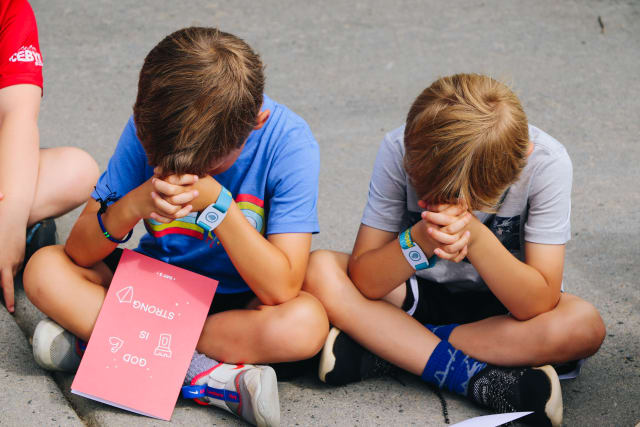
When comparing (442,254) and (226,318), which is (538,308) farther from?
(226,318)

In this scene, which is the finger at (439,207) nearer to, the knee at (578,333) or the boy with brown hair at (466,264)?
the boy with brown hair at (466,264)

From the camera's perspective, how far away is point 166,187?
4.99 ft

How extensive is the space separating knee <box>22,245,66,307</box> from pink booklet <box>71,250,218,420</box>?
0.49 feet

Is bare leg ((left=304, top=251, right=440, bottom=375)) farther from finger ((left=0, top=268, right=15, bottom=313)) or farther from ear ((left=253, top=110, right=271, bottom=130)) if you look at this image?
finger ((left=0, top=268, right=15, bottom=313))

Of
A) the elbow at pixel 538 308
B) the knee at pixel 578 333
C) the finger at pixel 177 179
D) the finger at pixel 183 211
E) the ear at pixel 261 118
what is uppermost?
the ear at pixel 261 118

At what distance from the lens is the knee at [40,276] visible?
1.74m

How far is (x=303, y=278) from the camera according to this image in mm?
1779

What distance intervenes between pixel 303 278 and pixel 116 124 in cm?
162

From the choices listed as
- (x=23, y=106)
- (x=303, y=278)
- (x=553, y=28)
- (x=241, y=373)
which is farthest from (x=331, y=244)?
(x=553, y=28)

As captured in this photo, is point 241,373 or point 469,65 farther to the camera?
point 469,65

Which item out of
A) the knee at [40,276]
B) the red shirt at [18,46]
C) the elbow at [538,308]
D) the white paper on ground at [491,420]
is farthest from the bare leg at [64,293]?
the elbow at [538,308]

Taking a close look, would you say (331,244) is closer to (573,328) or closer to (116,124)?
(573,328)

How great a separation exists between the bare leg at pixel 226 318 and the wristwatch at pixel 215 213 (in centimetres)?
25

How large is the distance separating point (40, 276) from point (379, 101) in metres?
1.91
